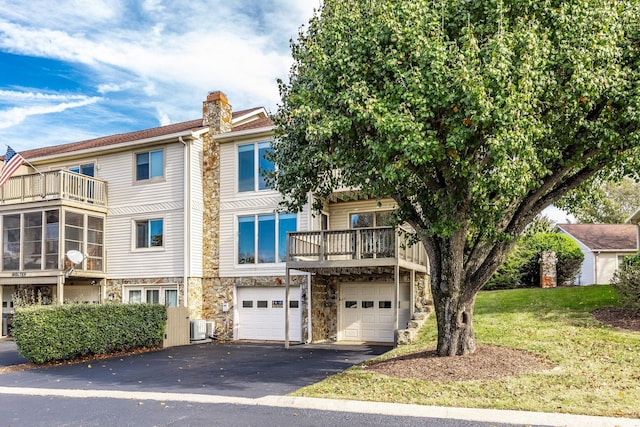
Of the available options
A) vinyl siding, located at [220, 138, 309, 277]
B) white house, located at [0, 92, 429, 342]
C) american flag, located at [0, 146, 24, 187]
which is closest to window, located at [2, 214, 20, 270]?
white house, located at [0, 92, 429, 342]

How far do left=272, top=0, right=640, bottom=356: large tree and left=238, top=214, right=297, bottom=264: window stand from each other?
7884 mm

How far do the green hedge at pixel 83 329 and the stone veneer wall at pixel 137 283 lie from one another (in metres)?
2.52

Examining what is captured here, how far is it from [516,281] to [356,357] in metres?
9.91

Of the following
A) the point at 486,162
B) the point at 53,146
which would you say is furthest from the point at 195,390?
the point at 53,146

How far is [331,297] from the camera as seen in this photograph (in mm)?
19172

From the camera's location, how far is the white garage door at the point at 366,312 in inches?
728

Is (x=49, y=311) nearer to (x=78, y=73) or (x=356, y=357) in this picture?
(x=356, y=357)

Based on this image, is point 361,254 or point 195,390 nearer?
point 195,390

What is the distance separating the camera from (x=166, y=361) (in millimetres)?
14484

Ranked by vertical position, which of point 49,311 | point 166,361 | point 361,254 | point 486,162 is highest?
point 486,162

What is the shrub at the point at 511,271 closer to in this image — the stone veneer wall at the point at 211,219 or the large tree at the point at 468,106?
the stone veneer wall at the point at 211,219

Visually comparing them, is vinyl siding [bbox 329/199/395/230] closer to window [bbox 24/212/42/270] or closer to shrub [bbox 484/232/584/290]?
shrub [bbox 484/232/584/290]

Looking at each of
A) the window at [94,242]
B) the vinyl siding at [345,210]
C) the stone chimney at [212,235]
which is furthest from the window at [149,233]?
the vinyl siding at [345,210]

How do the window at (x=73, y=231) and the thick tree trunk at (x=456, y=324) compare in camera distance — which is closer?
the thick tree trunk at (x=456, y=324)
